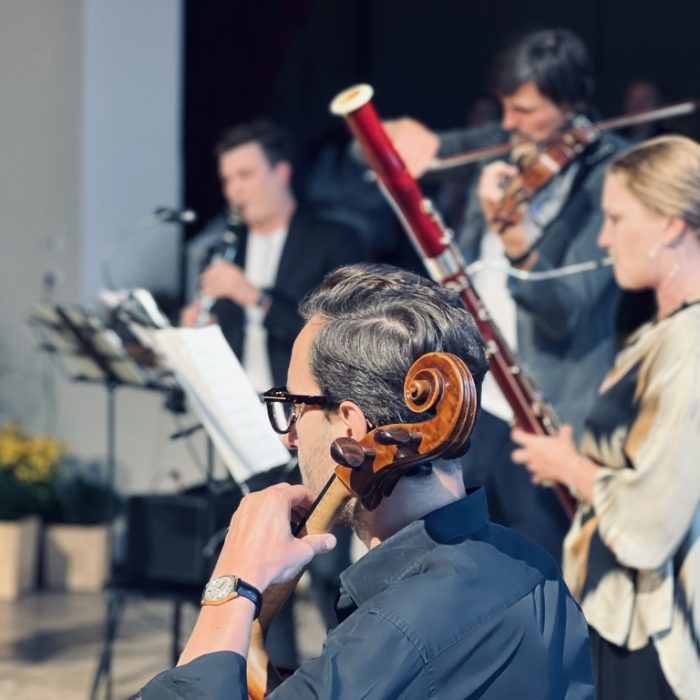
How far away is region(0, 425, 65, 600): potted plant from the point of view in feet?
16.7

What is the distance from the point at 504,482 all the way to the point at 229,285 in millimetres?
1026

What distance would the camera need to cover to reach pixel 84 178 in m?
5.55

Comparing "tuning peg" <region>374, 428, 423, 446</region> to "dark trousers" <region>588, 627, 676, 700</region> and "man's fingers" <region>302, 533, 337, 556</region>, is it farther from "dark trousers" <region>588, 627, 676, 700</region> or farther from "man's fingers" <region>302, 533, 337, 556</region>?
"dark trousers" <region>588, 627, 676, 700</region>

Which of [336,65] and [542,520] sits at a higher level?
[336,65]

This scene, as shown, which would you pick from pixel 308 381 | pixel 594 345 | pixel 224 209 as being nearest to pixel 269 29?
pixel 224 209

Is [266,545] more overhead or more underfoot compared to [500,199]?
more underfoot

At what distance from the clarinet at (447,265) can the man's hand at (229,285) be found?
1095 mm

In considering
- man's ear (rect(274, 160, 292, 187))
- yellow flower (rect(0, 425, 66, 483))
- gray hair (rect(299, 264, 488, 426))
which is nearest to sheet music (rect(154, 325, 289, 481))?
gray hair (rect(299, 264, 488, 426))

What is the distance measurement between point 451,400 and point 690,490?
3.83ft

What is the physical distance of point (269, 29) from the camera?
20.2 feet

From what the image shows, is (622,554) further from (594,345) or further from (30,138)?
(30,138)

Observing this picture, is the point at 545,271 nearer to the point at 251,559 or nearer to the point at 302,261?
the point at 302,261

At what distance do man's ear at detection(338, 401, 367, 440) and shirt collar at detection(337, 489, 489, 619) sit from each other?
0.37 feet

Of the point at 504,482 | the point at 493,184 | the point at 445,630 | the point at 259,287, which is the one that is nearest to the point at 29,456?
the point at 259,287
